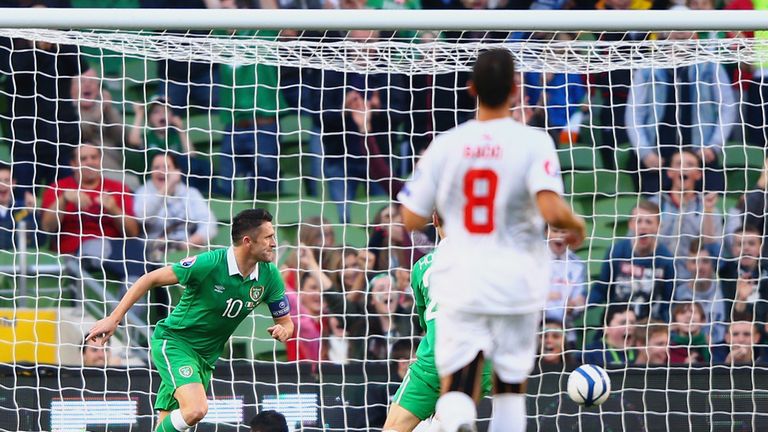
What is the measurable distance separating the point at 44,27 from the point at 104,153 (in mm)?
2545

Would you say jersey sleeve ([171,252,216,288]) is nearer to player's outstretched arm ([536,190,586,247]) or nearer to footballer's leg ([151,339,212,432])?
footballer's leg ([151,339,212,432])

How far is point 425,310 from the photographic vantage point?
697 centimetres

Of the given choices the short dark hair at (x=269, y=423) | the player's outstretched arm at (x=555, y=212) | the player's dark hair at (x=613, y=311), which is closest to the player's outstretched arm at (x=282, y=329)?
the short dark hair at (x=269, y=423)

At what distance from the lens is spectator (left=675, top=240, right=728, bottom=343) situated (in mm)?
9695

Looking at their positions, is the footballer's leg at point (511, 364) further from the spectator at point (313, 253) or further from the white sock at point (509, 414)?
the spectator at point (313, 253)

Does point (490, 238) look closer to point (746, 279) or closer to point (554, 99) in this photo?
point (746, 279)

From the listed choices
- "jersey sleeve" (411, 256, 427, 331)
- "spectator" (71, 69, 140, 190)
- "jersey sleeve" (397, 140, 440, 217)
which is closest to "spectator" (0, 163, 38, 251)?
"spectator" (71, 69, 140, 190)

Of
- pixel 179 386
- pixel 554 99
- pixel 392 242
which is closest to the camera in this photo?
pixel 179 386

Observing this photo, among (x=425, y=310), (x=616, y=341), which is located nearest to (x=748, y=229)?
(x=616, y=341)

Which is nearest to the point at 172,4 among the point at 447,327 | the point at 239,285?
the point at 239,285

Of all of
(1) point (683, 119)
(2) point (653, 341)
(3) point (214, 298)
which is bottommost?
(2) point (653, 341)

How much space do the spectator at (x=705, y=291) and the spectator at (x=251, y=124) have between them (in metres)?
3.27

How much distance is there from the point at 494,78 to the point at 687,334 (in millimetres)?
5570

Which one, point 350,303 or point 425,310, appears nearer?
point 425,310
